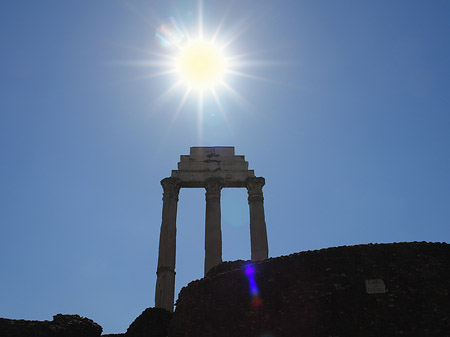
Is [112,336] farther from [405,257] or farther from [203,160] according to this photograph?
[203,160]

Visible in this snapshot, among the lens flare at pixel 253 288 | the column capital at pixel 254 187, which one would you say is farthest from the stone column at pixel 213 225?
the lens flare at pixel 253 288

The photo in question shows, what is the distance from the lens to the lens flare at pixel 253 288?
14.2m

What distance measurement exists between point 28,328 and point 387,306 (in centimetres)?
1370

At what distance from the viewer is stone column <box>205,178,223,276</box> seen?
108 ft

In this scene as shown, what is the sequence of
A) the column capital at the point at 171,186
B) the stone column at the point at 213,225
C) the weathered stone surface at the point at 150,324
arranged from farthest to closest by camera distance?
the column capital at the point at 171,186
the stone column at the point at 213,225
the weathered stone surface at the point at 150,324

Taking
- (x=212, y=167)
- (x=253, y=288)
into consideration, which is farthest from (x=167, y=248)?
(x=253, y=288)

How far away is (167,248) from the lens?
32938mm

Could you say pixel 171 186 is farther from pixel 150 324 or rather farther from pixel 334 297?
pixel 334 297

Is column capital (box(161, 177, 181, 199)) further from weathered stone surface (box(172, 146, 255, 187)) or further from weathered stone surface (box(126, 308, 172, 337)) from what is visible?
weathered stone surface (box(126, 308, 172, 337))

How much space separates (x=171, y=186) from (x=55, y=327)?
18.1m

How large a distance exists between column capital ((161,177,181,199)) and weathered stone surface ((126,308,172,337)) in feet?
53.5

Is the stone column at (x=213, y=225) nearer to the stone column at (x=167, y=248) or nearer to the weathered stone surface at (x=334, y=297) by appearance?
the stone column at (x=167, y=248)

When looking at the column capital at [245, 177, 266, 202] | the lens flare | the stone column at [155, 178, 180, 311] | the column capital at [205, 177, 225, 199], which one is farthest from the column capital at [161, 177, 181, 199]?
the lens flare

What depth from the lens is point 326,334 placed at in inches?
508
